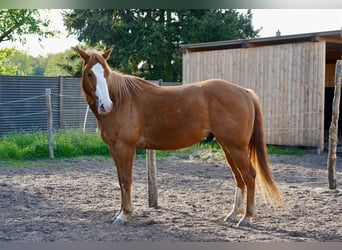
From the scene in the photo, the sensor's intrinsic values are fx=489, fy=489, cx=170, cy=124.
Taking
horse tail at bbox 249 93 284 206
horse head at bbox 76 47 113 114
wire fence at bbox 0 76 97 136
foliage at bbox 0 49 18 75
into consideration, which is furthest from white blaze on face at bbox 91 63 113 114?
foliage at bbox 0 49 18 75

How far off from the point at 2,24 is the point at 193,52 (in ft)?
15.6

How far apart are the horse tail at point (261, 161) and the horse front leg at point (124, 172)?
1078mm

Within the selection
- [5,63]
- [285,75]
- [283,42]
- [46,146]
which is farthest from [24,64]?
[285,75]

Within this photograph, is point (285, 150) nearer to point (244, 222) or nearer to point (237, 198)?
point (237, 198)

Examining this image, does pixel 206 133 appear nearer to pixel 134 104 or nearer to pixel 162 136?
pixel 162 136

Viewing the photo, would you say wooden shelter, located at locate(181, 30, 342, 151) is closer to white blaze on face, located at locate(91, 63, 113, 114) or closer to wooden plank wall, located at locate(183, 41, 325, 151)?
wooden plank wall, located at locate(183, 41, 325, 151)

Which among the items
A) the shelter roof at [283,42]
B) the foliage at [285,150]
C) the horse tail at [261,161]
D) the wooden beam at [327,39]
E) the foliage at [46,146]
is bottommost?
the foliage at [285,150]

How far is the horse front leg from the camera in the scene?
13.7ft

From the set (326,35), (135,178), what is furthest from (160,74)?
(135,178)

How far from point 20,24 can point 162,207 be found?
8.47 meters

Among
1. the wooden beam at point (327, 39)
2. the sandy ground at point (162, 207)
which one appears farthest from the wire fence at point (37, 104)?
the wooden beam at point (327, 39)

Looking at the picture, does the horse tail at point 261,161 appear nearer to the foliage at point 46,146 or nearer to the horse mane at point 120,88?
the horse mane at point 120,88

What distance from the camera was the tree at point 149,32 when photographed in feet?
53.0

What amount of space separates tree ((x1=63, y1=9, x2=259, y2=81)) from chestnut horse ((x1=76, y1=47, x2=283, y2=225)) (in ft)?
38.9
